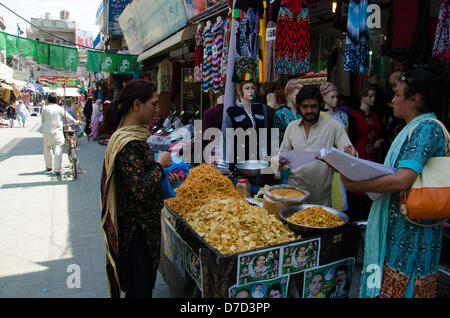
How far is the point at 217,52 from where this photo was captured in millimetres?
5984

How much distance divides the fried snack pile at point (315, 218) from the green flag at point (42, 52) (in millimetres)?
11684

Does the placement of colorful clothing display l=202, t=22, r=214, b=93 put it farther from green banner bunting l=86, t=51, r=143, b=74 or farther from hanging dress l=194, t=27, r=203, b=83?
green banner bunting l=86, t=51, r=143, b=74

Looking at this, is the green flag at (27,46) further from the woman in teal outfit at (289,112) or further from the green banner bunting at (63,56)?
the woman in teal outfit at (289,112)

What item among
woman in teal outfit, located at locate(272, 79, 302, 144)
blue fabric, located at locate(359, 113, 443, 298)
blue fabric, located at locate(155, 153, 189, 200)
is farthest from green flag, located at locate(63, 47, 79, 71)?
blue fabric, located at locate(359, 113, 443, 298)

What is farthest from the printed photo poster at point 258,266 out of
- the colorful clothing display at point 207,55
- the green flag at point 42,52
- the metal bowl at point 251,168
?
the green flag at point 42,52

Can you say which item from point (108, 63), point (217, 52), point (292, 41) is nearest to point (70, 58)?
point (108, 63)

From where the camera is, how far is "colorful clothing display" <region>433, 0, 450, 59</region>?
10.3 feet

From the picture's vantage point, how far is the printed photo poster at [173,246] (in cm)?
270

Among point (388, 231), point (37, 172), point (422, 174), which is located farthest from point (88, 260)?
point (37, 172)

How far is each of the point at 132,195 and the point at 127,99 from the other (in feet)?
2.16

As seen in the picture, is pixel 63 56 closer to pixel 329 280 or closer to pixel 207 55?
pixel 207 55

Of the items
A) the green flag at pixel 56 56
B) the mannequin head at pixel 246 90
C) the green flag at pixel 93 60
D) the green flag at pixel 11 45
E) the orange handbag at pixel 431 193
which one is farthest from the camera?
the green flag at pixel 93 60

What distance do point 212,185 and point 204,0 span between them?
20.6 feet
